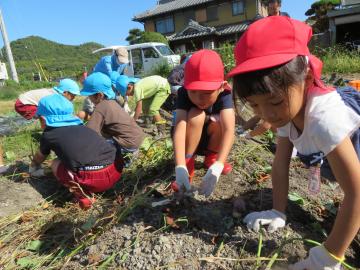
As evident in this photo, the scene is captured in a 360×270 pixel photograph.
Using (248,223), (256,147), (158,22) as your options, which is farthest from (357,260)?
(158,22)

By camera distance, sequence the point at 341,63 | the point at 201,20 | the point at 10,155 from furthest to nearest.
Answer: the point at 201,20 → the point at 341,63 → the point at 10,155

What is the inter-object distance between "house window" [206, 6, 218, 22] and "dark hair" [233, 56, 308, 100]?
23.8 meters

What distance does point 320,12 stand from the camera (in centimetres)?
1991

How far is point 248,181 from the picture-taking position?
84.5 inches

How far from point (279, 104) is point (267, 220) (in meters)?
0.64

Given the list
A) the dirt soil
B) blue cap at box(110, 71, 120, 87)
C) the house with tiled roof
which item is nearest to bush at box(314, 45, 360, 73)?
blue cap at box(110, 71, 120, 87)

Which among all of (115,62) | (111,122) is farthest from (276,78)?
(115,62)

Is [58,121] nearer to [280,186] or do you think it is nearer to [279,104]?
[280,186]

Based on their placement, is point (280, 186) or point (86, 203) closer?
point (280, 186)

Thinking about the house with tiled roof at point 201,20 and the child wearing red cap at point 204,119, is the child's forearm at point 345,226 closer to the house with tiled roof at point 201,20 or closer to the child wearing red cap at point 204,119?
the child wearing red cap at point 204,119

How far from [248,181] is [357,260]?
2.59 feet

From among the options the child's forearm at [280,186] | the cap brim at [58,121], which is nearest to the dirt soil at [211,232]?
the child's forearm at [280,186]

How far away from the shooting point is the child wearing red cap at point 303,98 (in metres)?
1.05

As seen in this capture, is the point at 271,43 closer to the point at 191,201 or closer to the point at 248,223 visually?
the point at 248,223
